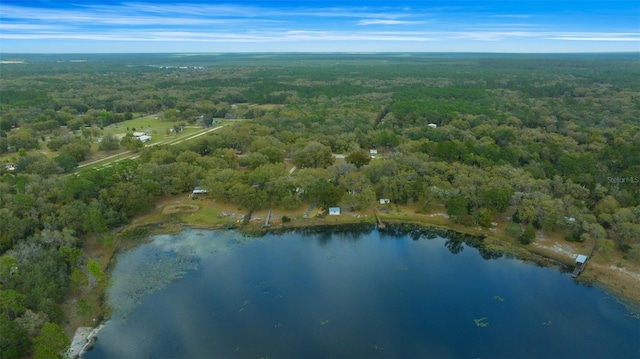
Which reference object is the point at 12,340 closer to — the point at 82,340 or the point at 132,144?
the point at 82,340

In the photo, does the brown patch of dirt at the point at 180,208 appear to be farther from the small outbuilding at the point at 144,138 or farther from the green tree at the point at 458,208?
the small outbuilding at the point at 144,138

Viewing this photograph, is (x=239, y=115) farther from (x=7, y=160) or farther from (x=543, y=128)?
(x=543, y=128)

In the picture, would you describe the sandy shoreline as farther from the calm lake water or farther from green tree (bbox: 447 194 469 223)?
green tree (bbox: 447 194 469 223)

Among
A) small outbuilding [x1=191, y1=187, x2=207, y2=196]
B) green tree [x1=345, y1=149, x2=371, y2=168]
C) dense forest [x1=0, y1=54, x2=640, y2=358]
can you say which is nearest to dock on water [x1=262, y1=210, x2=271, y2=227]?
dense forest [x1=0, y1=54, x2=640, y2=358]

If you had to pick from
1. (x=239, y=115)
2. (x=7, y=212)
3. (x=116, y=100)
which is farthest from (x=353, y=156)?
(x=116, y=100)

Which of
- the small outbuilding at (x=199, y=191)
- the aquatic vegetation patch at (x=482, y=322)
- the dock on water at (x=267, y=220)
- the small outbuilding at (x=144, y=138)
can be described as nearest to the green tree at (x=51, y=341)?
the dock on water at (x=267, y=220)
